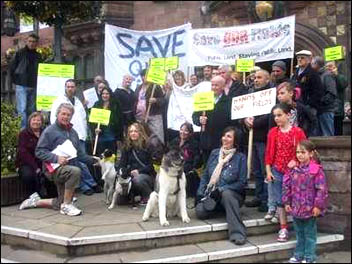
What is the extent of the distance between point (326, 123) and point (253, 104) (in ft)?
4.74

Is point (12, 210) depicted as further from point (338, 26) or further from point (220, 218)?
point (338, 26)

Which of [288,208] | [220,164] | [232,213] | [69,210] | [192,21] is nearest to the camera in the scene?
[288,208]

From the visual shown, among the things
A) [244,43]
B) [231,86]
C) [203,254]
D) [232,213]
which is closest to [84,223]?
[203,254]

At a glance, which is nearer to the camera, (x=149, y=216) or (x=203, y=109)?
(x=149, y=216)

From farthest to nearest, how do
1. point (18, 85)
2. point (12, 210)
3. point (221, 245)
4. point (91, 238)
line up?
point (18, 85), point (12, 210), point (221, 245), point (91, 238)

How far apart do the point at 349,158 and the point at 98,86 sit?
4.31 m

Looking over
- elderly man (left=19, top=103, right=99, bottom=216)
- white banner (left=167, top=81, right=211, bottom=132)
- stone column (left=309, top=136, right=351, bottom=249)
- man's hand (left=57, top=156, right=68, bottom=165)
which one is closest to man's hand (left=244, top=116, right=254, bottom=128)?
stone column (left=309, top=136, right=351, bottom=249)

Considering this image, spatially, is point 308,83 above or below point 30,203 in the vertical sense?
above

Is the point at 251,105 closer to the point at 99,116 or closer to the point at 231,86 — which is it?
the point at 231,86

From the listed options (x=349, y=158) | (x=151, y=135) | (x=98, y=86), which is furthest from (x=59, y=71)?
(x=349, y=158)

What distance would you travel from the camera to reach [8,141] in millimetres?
7867

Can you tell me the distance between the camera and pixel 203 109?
7754 millimetres

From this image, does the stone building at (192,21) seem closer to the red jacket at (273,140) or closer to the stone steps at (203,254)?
the red jacket at (273,140)

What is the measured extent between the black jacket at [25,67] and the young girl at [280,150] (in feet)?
16.5
